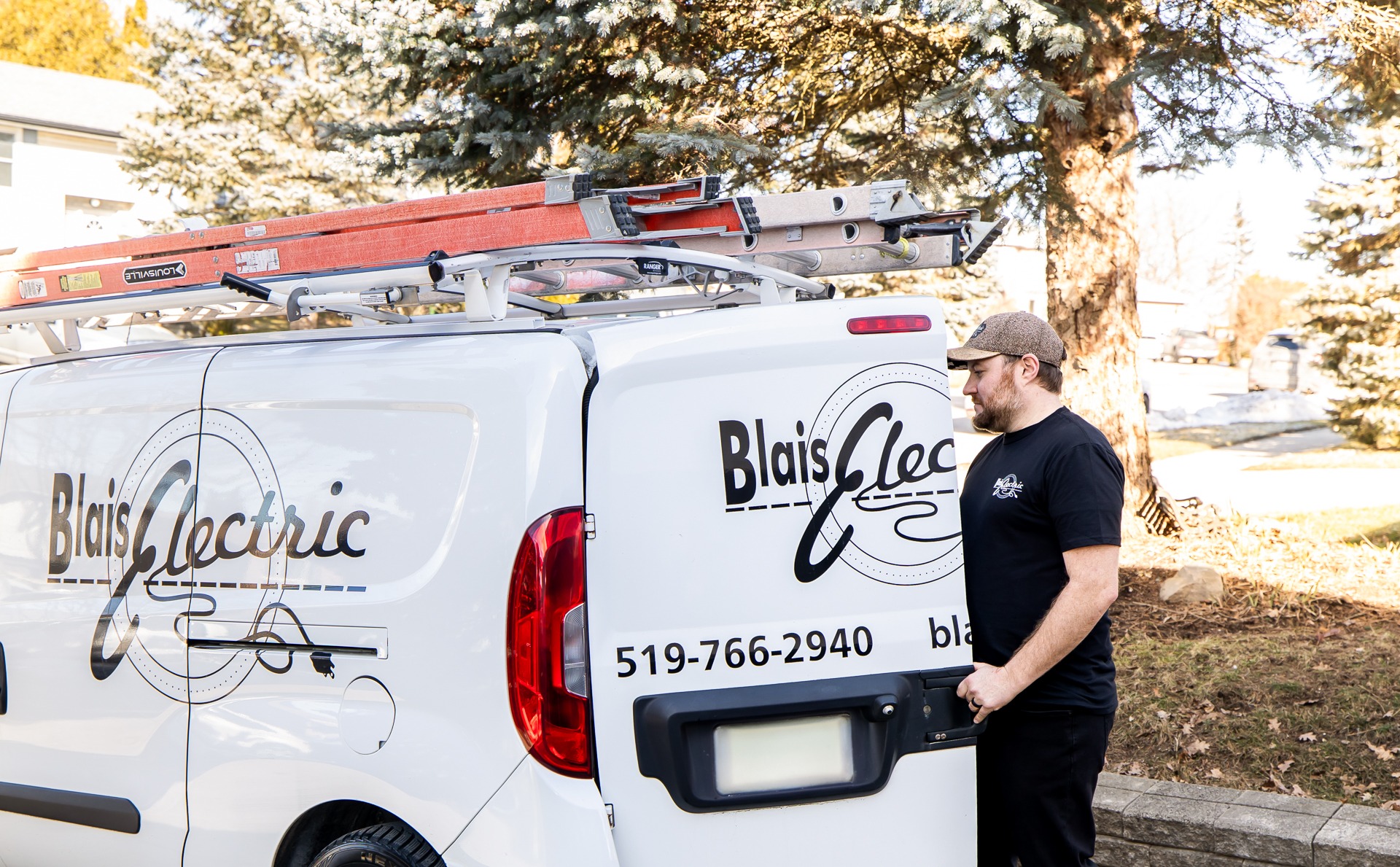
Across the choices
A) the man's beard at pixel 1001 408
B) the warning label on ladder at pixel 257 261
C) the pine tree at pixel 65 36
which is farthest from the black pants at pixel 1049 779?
the pine tree at pixel 65 36

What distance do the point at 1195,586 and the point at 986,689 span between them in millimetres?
4709

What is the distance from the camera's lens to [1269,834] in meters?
3.78

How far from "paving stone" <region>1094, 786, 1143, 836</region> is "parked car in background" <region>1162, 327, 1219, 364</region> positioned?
2347 inches

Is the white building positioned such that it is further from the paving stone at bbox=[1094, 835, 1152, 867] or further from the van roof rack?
the paving stone at bbox=[1094, 835, 1152, 867]

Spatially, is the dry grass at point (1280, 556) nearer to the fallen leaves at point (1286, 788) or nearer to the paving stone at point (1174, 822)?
the fallen leaves at point (1286, 788)

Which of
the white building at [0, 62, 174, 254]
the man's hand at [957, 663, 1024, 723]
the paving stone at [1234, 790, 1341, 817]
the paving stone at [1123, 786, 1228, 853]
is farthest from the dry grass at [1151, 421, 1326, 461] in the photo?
the white building at [0, 62, 174, 254]

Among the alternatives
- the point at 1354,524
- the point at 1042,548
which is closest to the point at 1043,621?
the point at 1042,548

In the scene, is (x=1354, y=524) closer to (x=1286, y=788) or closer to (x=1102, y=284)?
(x=1102, y=284)

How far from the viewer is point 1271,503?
11.9m

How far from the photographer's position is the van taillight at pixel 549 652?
266 cm

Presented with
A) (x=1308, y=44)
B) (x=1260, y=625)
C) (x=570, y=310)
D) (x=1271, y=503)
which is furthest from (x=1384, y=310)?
(x=570, y=310)

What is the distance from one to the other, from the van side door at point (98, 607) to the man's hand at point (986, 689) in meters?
2.07

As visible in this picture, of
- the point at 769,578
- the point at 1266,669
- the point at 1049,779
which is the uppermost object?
the point at 769,578

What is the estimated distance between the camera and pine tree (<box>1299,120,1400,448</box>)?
17.5m
